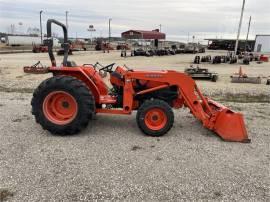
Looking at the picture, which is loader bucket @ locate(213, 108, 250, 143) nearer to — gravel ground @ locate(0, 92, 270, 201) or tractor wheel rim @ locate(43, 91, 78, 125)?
gravel ground @ locate(0, 92, 270, 201)

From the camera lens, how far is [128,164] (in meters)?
4.55

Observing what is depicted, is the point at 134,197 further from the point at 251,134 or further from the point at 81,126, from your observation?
the point at 251,134

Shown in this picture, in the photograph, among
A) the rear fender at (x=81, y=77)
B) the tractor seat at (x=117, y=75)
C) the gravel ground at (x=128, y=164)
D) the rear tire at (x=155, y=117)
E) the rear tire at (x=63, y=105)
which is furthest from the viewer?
the tractor seat at (x=117, y=75)

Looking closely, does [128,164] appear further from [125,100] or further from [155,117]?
[125,100]

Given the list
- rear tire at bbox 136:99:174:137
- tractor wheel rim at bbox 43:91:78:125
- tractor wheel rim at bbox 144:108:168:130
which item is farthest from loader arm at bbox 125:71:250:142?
tractor wheel rim at bbox 43:91:78:125

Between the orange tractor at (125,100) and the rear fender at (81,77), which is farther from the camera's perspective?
the rear fender at (81,77)

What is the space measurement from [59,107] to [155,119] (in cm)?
189

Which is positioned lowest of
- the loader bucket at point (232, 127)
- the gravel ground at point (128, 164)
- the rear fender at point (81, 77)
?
the gravel ground at point (128, 164)

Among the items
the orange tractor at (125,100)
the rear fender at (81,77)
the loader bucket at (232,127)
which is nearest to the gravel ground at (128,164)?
the loader bucket at (232,127)

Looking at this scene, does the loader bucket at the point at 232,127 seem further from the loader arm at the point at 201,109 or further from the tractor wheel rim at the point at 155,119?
the tractor wheel rim at the point at 155,119

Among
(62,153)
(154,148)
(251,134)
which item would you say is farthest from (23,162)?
(251,134)

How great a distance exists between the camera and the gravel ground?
148 inches

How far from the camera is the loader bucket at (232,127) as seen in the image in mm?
5602

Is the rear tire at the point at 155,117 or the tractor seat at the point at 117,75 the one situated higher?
the tractor seat at the point at 117,75
